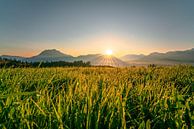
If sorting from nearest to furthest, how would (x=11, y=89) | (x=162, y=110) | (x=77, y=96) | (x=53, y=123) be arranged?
(x=53, y=123), (x=162, y=110), (x=77, y=96), (x=11, y=89)

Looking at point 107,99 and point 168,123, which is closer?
point 168,123

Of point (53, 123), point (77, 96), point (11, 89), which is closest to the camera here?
point (53, 123)

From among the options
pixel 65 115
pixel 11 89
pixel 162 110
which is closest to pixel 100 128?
pixel 65 115

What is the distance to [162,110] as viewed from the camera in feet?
10.8

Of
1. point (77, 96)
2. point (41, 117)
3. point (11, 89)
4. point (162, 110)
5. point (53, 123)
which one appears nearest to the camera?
point (53, 123)

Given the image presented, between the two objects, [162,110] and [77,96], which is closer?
[162,110]

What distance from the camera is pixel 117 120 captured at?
2.80 meters

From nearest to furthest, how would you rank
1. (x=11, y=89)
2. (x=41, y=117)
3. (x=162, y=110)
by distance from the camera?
(x=41, y=117) → (x=162, y=110) → (x=11, y=89)

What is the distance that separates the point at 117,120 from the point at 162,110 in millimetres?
717

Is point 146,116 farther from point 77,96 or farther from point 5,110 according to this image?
point 5,110

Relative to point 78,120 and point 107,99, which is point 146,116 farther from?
point 78,120

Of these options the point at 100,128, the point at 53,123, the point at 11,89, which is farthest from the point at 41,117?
the point at 11,89

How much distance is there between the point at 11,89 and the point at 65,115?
1479 millimetres

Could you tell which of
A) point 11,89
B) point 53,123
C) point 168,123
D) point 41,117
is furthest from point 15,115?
point 168,123
